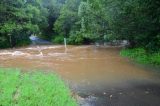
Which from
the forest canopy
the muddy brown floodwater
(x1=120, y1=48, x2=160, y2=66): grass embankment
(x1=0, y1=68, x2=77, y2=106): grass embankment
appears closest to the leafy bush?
the forest canopy

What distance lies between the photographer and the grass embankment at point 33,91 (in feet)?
30.7

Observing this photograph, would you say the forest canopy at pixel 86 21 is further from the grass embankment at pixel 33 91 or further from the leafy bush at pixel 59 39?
the grass embankment at pixel 33 91

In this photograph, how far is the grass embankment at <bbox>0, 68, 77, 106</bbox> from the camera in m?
9.35

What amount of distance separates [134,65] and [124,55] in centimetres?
480

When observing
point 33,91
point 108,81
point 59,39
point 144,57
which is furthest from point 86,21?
point 33,91

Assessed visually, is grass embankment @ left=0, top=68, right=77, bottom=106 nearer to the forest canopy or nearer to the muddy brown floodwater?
the muddy brown floodwater

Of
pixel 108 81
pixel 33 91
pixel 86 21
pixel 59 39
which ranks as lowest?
pixel 108 81

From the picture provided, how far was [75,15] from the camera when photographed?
36000mm

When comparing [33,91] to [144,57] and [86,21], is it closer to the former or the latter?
[144,57]

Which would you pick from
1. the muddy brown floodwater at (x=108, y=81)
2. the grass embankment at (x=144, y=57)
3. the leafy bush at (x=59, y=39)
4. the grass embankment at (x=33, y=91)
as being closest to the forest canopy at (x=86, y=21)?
the leafy bush at (x=59, y=39)

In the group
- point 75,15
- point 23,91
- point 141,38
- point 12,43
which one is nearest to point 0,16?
point 12,43

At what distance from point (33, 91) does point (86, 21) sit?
19491 mm

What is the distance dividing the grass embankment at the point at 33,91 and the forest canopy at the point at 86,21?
714 cm

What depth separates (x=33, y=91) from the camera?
1070 cm
